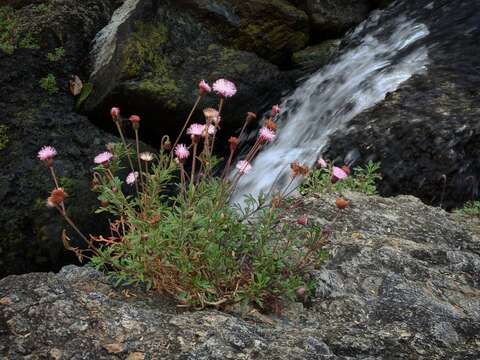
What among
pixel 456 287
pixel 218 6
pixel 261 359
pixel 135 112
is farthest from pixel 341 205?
pixel 218 6

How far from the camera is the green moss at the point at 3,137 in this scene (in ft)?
17.5

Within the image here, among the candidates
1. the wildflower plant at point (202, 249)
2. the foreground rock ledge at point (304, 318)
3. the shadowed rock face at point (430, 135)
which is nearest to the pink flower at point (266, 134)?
the wildflower plant at point (202, 249)

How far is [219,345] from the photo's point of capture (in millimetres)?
1728

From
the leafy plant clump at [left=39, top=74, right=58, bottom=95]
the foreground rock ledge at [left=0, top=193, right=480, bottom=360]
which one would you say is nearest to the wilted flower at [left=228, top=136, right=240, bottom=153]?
the foreground rock ledge at [left=0, top=193, right=480, bottom=360]

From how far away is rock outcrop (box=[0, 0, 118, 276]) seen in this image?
4961mm

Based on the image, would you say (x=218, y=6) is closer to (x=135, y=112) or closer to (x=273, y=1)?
(x=273, y=1)

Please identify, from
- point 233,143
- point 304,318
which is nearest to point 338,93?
point 233,143

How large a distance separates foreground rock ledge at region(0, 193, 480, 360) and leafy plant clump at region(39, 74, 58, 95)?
3967 mm

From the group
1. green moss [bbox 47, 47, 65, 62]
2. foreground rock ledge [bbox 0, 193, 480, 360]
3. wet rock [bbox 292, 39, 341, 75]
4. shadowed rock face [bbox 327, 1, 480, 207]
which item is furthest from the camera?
wet rock [bbox 292, 39, 341, 75]

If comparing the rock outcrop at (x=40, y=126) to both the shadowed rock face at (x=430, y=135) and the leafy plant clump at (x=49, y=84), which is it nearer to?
the leafy plant clump at (x=49, y=84)

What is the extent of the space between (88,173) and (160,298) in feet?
11.5

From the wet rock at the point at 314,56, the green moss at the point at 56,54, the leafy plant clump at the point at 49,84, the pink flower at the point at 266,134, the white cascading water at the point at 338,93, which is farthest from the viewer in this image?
the wet rock at the point at 314,56

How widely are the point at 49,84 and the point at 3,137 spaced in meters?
0.77

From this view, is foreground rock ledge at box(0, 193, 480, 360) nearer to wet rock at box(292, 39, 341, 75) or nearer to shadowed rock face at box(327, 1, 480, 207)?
shadowed rock face at box(327, 1, 480, 207)
